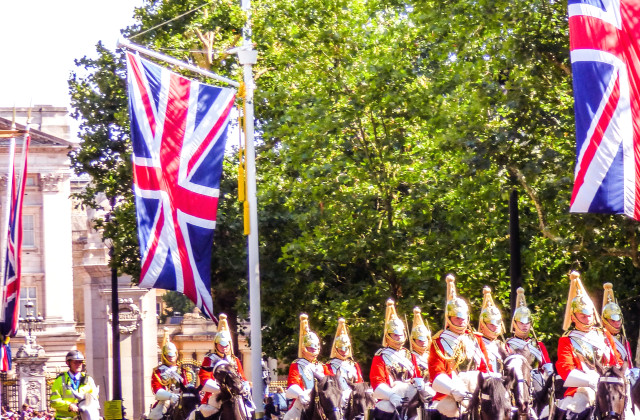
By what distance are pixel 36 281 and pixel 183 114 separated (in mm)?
60679

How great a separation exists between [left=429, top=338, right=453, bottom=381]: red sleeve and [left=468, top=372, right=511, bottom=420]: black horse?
1.67 feet

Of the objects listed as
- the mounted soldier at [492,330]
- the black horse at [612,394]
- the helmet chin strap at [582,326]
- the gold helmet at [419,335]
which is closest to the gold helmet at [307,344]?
the gold helmet at [419,335]

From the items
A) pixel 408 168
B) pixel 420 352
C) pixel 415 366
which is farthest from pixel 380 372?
pixel 408 168

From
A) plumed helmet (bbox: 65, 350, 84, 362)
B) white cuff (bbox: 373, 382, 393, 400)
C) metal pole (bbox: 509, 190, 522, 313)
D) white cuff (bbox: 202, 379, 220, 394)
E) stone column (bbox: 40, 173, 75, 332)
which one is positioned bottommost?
white cuff (bbox: 373, 382, 393, 400)

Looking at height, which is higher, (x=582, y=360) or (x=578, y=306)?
(x=578, y=306)

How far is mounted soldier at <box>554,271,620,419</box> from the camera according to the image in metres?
16.3

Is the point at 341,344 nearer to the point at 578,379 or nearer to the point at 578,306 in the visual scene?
the point at 578,306

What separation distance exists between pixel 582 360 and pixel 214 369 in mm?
6886

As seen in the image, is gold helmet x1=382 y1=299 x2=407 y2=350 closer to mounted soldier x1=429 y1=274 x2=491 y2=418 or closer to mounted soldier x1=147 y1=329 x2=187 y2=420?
mounted soldier x1=429 y1=274 x2=491 y2=418

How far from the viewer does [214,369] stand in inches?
849

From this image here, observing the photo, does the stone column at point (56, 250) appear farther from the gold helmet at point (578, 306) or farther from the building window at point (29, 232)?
the gold helmet at point (578, 306)

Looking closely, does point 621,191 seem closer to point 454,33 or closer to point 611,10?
point 611,10

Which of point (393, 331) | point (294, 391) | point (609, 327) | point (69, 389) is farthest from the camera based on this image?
point (294, 391)

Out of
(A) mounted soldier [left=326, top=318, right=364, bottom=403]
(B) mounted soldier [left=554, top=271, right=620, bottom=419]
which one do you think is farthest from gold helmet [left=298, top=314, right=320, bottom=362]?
(B) mounted soldier [left=554, top=271, right=620, bottom=419]
